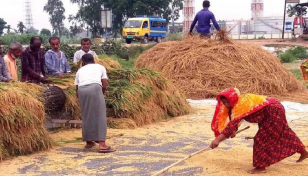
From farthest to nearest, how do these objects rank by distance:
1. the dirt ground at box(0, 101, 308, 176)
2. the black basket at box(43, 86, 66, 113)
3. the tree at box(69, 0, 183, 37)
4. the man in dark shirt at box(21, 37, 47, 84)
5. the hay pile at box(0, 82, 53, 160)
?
the tree at box(69, 0, 183, 37)
the man in dark shirt at box(21, 37, 47, 84)
the black basket at box(43, 86, 66, 113)
the hay pile at box(0, 82, 53, 160)
the dirt ground at box(0, 101, 308, 176)

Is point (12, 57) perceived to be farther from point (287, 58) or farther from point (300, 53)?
point (300, 53)

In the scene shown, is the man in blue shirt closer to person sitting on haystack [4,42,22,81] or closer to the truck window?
person sitting on haystack [4,42,22,81]

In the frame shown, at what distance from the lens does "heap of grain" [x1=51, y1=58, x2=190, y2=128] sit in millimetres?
7520

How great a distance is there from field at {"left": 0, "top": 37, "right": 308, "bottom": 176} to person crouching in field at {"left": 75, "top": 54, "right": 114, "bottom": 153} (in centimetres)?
19

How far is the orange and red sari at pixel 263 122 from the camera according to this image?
4.78 metres

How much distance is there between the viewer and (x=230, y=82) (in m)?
10.9

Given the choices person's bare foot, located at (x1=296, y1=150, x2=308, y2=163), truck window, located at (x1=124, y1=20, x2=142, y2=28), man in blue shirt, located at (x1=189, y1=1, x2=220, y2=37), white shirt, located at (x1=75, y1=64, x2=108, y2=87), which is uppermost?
man in blue shirt, located at (x1=189, y1=1, x2=220, y2=37)

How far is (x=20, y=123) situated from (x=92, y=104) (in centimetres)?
87

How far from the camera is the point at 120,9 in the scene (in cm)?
4453

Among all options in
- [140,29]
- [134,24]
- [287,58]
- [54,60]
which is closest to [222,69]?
[54,60]

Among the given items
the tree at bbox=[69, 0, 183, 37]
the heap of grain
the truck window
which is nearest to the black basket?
the heap of grain

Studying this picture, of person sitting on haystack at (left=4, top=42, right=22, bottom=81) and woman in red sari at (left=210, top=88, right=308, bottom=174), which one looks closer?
woman in red sari at (left=210, top=88, right=308, bottom=174)

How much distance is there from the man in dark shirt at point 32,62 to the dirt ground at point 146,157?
0.92 m

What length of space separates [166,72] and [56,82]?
13.9 ft
